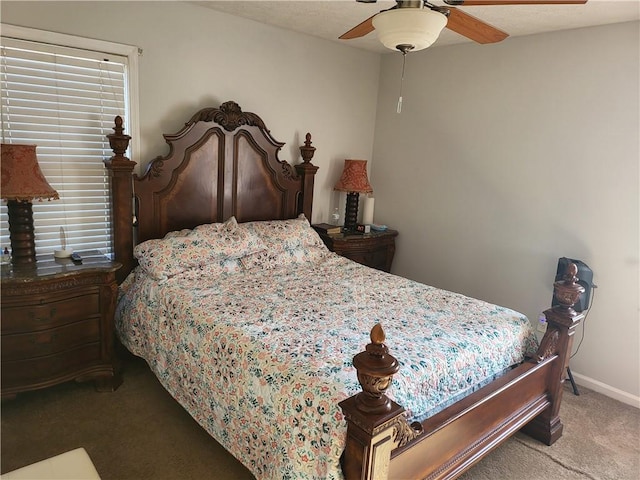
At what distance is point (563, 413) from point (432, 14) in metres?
2.55

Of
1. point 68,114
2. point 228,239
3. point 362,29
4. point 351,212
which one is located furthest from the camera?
point 351,212

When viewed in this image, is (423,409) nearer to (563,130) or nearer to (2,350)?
(2,350)

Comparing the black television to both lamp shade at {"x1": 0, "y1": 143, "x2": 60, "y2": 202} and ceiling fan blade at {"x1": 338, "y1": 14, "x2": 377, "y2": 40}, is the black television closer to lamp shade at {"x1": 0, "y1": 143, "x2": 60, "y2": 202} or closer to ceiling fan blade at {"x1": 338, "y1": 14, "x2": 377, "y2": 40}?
ceiling fan blade at {"x1": 338, "y1": 14, "x2": 377, "y2": 40}

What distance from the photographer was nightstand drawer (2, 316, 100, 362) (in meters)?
2.37

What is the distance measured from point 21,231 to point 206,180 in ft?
3.97

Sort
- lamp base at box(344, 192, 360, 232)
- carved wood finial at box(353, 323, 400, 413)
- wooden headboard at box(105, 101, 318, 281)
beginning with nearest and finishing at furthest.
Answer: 1. carved wood finial at box(353, 323, 400, 413)
2. wooden headboard at box(105, 101, 318, 281)
3. lamp base at box(344, 192, 360, 232)

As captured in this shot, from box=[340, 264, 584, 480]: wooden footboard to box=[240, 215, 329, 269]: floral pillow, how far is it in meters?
1.63

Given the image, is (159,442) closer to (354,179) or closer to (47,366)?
(47,366)

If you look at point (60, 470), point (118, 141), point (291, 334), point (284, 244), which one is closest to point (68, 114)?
point (118, 141)

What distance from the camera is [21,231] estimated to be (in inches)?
98.1

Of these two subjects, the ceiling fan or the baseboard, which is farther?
the baseboard

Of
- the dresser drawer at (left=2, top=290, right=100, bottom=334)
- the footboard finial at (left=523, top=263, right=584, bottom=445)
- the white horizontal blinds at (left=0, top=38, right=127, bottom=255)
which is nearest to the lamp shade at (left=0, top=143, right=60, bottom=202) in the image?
the white horizontal blinds at (left=0, top=38, right=127, bottom=255)

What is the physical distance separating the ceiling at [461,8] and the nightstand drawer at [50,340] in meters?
2.19

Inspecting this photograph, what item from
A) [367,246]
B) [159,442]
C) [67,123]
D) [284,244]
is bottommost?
[159,442]
